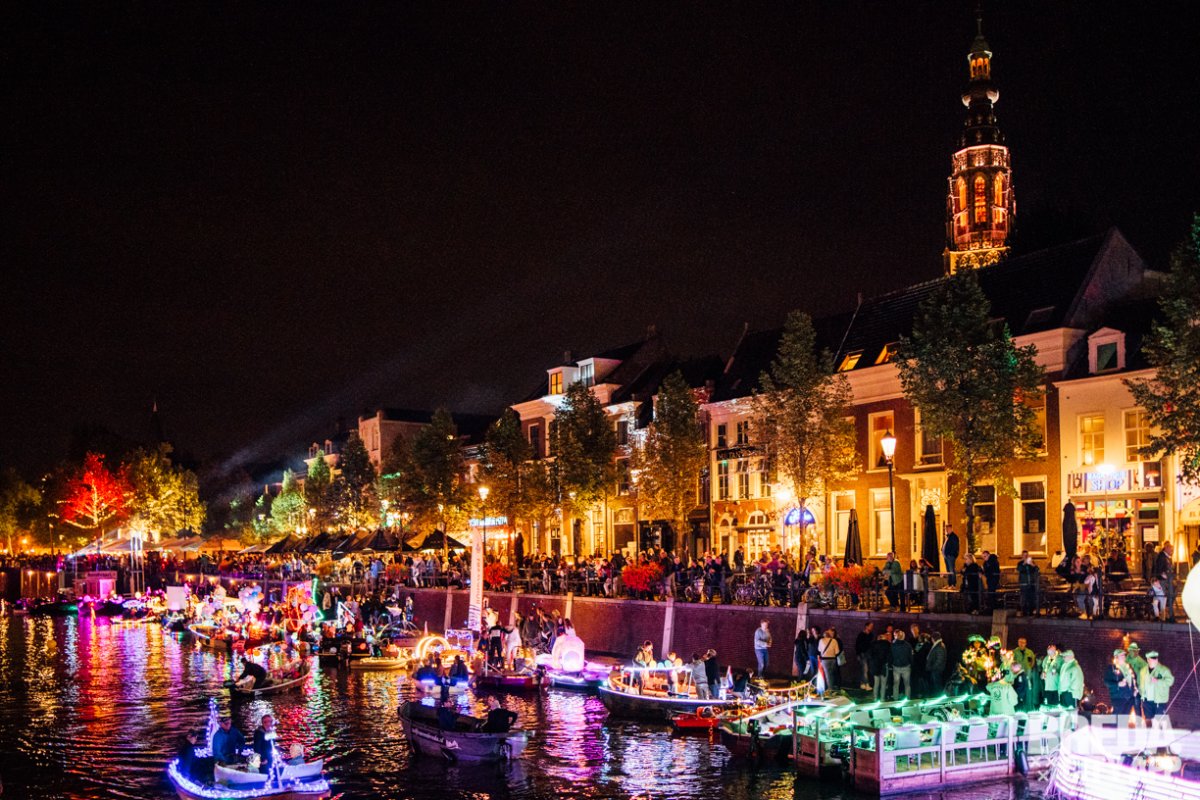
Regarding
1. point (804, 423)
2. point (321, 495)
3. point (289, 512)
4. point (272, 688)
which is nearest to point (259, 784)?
point (272, 688)

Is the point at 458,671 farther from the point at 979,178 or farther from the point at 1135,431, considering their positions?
the point at 979,178

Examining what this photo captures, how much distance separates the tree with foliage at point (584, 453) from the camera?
58875 mm

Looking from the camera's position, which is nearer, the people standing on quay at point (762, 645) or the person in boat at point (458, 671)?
the people standing on quay at point (762, 645)

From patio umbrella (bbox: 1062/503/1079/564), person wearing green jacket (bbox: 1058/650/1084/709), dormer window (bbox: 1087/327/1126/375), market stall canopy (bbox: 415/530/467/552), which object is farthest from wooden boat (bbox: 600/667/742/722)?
market stall canopy (bbox: 415/530/467/552)

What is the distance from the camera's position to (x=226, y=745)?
23.8 meters

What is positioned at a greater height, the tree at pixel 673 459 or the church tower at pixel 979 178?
the church tower at pixel 979 178

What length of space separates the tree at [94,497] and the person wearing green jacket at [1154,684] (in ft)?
344

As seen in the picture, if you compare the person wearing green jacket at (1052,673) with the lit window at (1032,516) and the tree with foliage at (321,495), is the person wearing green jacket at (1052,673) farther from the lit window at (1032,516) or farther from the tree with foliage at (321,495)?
the tree with foliage at (321,495)

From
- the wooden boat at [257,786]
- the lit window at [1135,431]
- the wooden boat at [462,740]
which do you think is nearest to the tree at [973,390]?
the lit window at [1135,431]

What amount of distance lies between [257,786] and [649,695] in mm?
11913

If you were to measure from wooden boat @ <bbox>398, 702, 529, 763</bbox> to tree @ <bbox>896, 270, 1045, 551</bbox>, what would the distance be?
15.9 m

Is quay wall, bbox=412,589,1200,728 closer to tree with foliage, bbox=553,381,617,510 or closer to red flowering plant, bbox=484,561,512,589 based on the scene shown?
red flowering plant, bbox=484,561,512,589

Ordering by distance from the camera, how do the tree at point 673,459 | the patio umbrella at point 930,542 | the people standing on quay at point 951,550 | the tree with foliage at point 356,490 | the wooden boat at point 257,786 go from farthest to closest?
the tree with foliage at point 356,490 → the tree at point 673,459 → the patio umbrella at point 930,542 → the people standing on quay at point 951,550 → the wooden boat at point 257,786

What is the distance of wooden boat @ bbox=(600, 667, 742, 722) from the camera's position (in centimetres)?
3131
